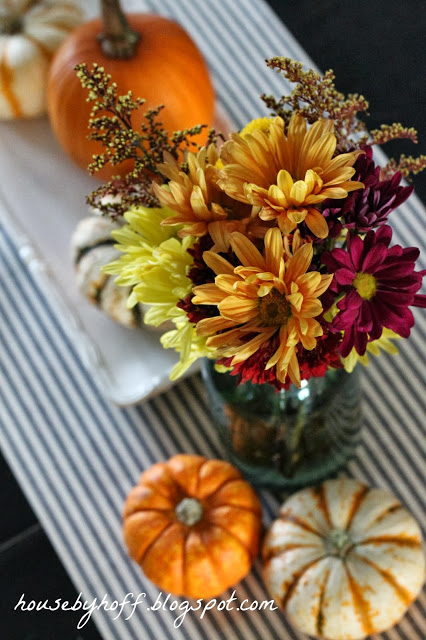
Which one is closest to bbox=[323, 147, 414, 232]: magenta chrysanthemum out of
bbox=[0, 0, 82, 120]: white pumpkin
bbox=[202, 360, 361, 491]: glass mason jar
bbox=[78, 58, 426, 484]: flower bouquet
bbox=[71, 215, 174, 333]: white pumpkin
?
bbox=[78, 58, 426, 484]: flower bouquet

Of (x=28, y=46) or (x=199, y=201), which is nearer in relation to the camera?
(x=199, y=201)

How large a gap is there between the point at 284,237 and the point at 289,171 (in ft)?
0.15

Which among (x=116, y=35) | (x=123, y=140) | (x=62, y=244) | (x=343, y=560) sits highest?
(x=116, y=35)

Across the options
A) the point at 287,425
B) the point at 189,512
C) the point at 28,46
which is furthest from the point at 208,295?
the point at 28,46

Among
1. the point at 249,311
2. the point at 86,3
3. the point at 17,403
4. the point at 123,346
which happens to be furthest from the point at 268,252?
the point at 86,3

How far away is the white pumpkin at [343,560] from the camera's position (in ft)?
2.57

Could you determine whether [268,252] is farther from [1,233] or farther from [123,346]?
[1,233]

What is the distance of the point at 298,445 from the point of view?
31.2 inches

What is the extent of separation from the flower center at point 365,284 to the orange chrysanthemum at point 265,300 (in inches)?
0.9

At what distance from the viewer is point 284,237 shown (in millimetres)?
450

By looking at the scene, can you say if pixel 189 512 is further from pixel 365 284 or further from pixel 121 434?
pixel 365 284

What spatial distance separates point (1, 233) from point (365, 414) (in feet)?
1.82

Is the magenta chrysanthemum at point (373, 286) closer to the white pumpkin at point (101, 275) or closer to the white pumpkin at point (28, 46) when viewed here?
the white pumpkin at point (101, 275)

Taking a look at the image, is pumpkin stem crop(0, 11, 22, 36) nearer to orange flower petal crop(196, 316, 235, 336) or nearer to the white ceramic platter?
the white ceramic platter
